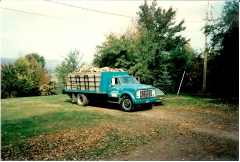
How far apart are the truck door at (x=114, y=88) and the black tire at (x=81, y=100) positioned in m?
2.39

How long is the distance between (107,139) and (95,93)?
7444 mm

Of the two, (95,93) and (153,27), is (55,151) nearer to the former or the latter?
(95,93)

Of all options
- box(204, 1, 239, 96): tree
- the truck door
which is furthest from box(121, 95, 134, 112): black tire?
box(204, 1, 239, 96): tree

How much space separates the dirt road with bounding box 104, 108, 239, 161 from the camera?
5945 millimetres

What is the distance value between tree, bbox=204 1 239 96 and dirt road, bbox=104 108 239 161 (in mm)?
6337

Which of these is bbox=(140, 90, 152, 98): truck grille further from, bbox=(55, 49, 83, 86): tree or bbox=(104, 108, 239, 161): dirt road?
bbox=(55, 49, 83, 86): tree

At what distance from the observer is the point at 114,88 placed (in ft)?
45.4

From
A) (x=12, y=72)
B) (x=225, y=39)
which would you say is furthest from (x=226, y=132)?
(x=12, y=72)

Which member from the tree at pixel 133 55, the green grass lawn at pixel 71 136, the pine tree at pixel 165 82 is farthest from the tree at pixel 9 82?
the green grass lawn at pixel 71 136

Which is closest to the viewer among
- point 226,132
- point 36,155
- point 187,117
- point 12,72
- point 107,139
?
point 36,155

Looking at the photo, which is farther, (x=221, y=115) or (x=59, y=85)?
(x=59, y=85)

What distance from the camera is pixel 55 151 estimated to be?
6.27 m

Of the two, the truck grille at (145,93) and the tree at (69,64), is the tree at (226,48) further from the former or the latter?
the tree at (69,64)

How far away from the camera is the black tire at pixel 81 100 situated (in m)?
15.6
